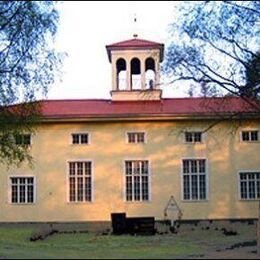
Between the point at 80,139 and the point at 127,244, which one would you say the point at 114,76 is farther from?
the point at 127,244

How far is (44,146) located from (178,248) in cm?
1791

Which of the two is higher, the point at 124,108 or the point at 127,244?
the point at 124,108

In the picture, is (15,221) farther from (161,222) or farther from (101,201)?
(161,222)

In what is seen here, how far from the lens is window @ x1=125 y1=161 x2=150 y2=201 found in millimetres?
36156

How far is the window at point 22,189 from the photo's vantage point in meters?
36.3

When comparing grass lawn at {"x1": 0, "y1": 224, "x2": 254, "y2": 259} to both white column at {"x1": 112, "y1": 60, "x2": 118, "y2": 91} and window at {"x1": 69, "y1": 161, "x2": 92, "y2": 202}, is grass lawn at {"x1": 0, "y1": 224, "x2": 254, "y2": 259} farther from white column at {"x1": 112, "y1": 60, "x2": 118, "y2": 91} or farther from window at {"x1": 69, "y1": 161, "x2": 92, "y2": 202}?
white column at {"x1": 112, "y1": 60, "x2": 118, "y2": 91}

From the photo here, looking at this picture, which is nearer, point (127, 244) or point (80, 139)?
point (127, 244)

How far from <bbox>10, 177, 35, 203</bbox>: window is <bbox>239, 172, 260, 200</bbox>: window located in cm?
1163

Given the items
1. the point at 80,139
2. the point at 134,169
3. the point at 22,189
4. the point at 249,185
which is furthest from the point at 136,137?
the point at 22,189

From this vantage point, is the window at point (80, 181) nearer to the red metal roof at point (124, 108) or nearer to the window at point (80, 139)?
the window at point (80, 139)

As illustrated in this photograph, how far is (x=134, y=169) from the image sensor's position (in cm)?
3628

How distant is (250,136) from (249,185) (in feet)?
8.93

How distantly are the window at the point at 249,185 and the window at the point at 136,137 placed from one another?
229 inches

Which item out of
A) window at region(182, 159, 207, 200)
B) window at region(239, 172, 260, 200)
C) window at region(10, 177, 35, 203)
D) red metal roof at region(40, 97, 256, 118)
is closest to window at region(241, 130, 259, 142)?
red metal roof at region(40, 97, 256, 118)
